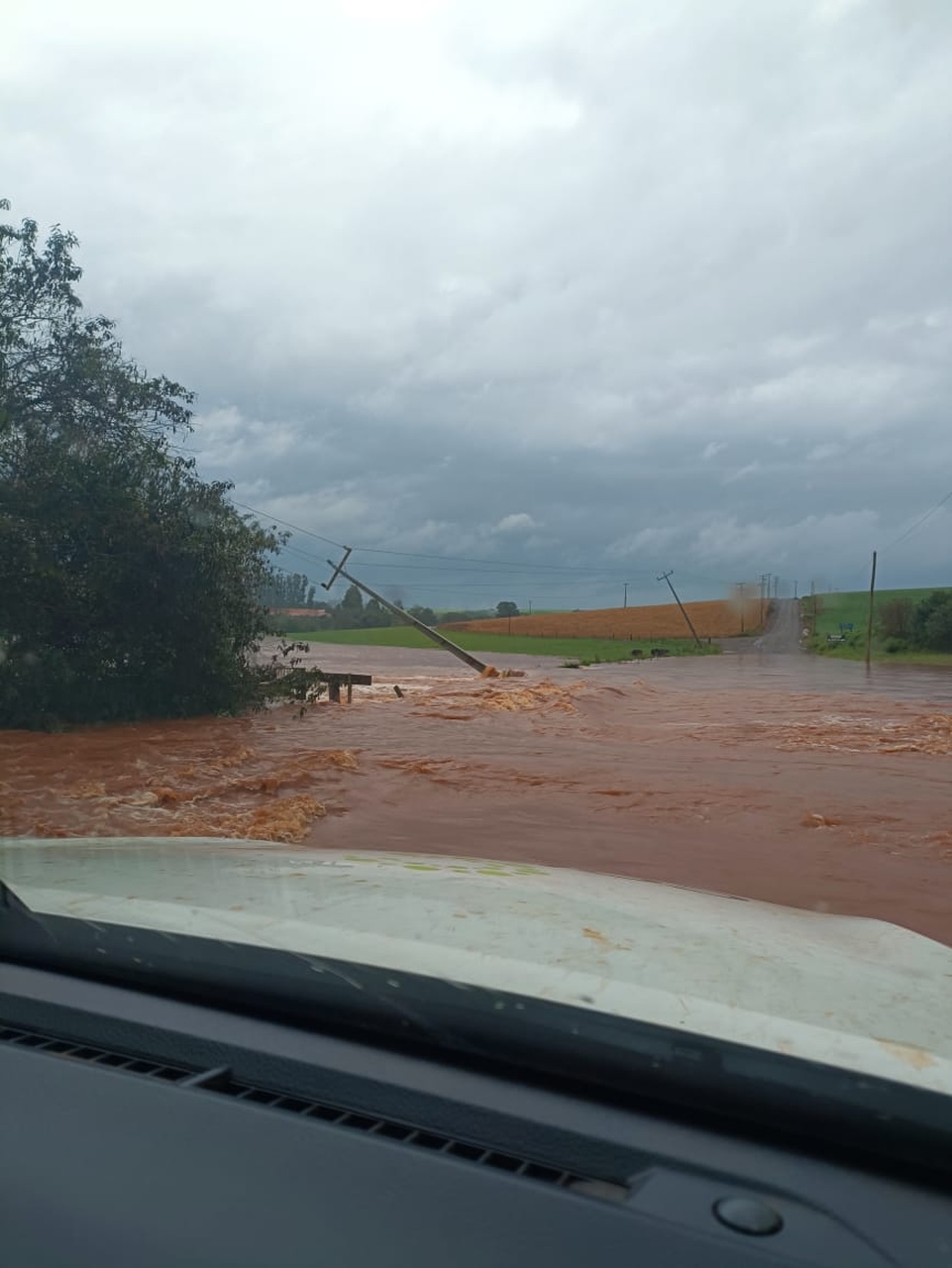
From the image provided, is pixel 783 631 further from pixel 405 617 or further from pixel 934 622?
pixel 405 617

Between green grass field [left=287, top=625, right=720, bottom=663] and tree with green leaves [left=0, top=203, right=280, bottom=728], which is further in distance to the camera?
green grass field [left=287, top=625, right=720, bottom=663]

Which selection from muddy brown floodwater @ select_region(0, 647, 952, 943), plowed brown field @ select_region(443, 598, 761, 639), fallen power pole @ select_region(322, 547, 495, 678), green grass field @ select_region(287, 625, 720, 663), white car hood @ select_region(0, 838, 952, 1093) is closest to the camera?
white car hood @ select_region(0, 838, 952, 1093)

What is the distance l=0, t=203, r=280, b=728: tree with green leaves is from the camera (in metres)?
16.6

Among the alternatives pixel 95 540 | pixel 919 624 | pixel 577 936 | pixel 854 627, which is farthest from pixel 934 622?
pixel 577 936

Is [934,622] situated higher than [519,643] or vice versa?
[934,622]

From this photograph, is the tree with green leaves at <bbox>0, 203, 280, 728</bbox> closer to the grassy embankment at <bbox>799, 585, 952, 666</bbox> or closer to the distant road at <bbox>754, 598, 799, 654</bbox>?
the grassy embankment at <bbox>799, 585, 952, 666</bbox>

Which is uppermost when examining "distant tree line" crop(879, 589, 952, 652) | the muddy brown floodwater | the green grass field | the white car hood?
"distant tree line" crop(879, 589, 952, 652)

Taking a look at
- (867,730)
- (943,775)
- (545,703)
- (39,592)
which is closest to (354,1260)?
(943,775)

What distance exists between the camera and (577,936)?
2777mm

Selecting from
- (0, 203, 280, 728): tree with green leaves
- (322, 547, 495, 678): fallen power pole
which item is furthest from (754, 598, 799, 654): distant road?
(0, 203, 280, 728): tree with green leaves

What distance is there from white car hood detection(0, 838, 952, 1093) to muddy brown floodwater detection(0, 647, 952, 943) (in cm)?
131

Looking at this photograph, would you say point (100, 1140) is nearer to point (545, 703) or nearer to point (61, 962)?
point (61, 962)

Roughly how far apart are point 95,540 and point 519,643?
195 ft

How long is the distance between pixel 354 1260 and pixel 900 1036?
1155mm
